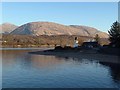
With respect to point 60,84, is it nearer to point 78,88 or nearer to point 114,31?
point 78,88

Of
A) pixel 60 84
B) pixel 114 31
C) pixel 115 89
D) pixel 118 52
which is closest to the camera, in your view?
pixel 115 89

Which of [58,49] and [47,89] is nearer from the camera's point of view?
Result: [47,89]

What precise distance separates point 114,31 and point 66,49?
70.8ft

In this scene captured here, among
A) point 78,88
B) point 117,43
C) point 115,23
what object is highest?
point 115,23

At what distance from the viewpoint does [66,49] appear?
111 m

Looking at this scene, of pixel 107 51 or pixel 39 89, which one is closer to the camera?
pixel 39 89

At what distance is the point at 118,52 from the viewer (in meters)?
72.8

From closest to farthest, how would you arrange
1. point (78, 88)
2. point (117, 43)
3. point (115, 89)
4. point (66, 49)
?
point (115, 89) → point (78, 88) → point (117, 43) → point (66, 49)

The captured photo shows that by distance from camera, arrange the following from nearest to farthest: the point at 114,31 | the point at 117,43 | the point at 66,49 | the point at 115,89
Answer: the point at 115,89 → the point at 117,43 → the point at 114,31 → the point at 66,49

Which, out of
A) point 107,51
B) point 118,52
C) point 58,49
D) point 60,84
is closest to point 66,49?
point 58,49

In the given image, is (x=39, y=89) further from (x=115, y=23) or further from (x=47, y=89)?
(x=115, y=23)

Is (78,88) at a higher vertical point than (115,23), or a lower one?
lower

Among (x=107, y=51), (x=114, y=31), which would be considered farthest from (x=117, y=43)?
(x=114, y=31)

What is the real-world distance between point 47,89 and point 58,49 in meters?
89.0
